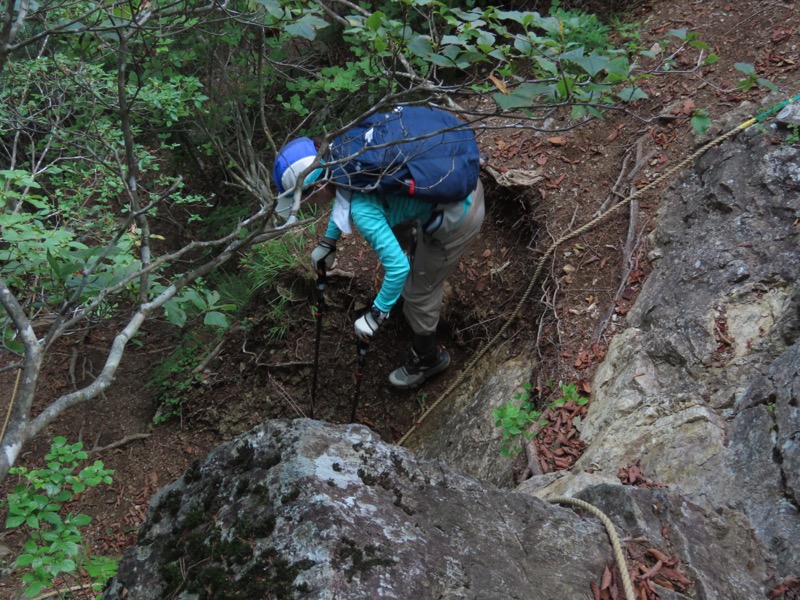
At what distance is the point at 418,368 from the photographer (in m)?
5.05

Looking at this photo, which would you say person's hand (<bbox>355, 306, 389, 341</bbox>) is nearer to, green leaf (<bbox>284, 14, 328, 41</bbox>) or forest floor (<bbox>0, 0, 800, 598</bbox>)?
forest floor (<bbox>0, 0, 800, 598</bbox>)

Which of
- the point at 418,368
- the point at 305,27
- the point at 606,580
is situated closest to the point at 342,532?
the point at 606,580

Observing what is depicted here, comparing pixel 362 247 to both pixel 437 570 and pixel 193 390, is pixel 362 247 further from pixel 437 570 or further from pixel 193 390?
pixel 437 570

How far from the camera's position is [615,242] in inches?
168

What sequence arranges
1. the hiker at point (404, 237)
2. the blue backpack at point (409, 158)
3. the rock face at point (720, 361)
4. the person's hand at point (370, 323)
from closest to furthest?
the rock face at point (720, 361), the blue backpack at point (409, 158), the hiker at point (404, 237), the person's hand at point (370, 323)

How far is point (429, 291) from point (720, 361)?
2023mm

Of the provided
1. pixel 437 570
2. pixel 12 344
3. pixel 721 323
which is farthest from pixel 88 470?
pixel 721 323

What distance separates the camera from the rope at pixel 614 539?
5.68ft

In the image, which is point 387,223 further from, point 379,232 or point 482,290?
point 482,290

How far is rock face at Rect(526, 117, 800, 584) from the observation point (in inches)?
95.8

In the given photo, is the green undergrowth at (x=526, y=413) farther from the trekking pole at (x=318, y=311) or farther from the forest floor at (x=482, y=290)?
the trekking pole at (x=318, y=311)

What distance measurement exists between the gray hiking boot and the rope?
284cm

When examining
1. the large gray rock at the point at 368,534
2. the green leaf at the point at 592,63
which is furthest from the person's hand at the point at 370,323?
the green leaf at the point at 592,63

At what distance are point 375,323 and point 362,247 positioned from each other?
5.78 ft
